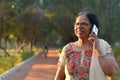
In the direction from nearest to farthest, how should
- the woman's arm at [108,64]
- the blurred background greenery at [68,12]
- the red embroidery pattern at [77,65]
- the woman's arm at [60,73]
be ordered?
the woman's arm at [108,64]
the red embroidery pattern at [77,65]
the woman's arm at [60,73]
the blurred background greenery at [68,12]

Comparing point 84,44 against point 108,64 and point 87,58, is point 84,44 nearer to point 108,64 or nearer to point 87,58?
point 87,58

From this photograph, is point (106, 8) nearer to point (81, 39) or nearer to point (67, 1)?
point (67, 1)

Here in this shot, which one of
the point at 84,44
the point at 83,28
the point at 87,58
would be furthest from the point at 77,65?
the point at 83,28

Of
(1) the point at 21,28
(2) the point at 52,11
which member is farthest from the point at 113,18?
(1) the point at 21,28

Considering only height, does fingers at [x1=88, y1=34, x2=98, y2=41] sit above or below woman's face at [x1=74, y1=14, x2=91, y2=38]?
below

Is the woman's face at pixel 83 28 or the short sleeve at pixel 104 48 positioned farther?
A: the woman's face at pixel 83 28

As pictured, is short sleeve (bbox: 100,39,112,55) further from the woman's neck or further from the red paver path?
the red paver path

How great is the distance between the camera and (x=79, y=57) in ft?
12.5

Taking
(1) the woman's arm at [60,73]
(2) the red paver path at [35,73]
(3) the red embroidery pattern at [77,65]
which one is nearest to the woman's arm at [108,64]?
(3) the red embroidery pattern at [77,65]

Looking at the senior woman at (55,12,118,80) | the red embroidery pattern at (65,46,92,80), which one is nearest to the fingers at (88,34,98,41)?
the senior woman at (55,12,118,80)

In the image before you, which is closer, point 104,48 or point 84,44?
point 104,48

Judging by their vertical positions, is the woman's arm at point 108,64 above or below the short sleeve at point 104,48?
below

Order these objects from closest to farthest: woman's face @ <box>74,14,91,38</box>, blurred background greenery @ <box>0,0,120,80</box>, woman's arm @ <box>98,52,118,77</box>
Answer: woman's arm @ <box>98,52,118,77</box>, woman's face @ <box>74,14,91,38</box>, blurred background greenery @ <box>0,0,120,80</box>

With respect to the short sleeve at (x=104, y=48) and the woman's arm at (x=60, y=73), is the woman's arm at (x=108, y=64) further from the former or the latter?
the woman's arm at (x=60, y=73)
